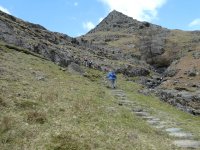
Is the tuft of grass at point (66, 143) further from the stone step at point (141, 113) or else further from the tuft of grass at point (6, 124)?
the stone step at point (141, 113)

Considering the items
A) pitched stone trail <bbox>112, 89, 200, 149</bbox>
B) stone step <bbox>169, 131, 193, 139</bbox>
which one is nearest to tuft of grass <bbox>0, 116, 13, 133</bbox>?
pitched stone trail <bbox>112, 89, 200, 149</bbox>

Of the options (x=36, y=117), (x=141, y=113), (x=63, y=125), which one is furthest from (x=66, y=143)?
(x=141, y=113)

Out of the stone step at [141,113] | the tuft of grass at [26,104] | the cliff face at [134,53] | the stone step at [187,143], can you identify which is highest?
the cliff face at [134,53]

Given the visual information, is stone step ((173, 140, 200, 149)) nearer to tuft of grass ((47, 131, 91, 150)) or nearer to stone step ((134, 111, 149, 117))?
tuft of grass ((47, 131, 91, 150))

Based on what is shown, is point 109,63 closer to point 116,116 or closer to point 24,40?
point 24,40

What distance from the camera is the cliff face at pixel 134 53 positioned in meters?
69.7

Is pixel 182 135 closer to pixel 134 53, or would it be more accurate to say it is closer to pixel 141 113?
pixel 141 113

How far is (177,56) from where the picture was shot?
13762cm

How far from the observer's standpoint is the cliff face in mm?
69688

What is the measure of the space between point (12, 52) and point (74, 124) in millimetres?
37548

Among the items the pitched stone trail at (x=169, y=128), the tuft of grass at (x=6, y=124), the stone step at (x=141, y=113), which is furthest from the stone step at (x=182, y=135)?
the tuft of grass at (x=6, y=124)

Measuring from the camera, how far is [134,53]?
153 meters

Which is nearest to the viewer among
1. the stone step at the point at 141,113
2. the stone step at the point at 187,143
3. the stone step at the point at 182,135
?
the stone step at the point at 187,143

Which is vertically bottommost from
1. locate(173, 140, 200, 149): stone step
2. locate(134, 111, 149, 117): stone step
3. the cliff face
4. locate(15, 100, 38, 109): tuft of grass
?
locate(134, 111, 149, 117): stone step
